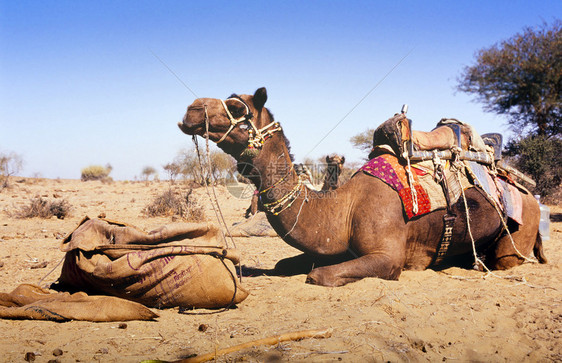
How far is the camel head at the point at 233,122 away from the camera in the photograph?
431cm

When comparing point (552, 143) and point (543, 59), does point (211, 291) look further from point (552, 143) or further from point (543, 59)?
point (543, 59)

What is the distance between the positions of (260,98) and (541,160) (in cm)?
1503

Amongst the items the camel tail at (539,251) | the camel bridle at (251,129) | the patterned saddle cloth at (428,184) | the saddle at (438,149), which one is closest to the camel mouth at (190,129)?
the camel bridle at (251,129)

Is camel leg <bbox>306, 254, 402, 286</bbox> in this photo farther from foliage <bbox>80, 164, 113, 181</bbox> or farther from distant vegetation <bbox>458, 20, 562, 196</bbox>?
Result: foliage <bbox>80, 164, 113, 181</bbox>

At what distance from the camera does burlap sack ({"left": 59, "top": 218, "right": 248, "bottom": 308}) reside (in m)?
3.51

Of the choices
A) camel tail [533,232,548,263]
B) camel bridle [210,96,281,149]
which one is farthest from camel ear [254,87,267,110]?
camel tail [533,232,548,263]

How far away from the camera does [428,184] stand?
4945 millimetres

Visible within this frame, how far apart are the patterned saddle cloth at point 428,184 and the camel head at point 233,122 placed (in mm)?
1338

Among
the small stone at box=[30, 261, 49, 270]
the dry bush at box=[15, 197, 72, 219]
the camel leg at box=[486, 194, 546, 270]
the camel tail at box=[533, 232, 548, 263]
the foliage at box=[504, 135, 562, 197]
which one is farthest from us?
the foliage at box=[504, 135, 562, 197]

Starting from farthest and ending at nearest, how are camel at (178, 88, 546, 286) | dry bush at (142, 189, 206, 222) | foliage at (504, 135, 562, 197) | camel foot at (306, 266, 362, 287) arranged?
foliage at (504, 135, 562, 197), dry bush at (142, 189, 206, 222), camel at (178, 88, 546, 286), camel foot at (306, 266, 362, 287)

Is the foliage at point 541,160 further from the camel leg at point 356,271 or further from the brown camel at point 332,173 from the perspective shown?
the camel leg at point 356,271

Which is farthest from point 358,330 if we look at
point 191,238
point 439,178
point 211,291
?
point 439,178

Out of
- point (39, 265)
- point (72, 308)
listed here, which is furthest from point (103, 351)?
point (39, 265)

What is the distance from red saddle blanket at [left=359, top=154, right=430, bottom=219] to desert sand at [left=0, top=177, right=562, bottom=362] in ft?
2.68
